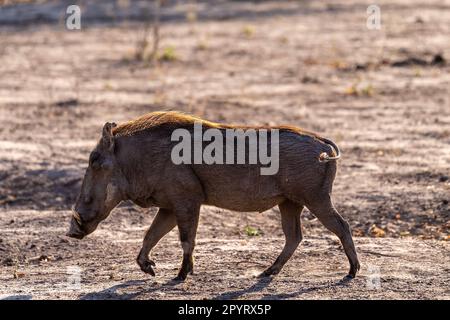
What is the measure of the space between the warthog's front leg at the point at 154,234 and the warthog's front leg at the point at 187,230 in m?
0.21

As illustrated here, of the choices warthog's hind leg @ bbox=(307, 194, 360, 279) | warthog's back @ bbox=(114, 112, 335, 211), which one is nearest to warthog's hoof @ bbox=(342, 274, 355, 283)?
warthog's hind leg @ bbox=(307, 194, 360, 279)

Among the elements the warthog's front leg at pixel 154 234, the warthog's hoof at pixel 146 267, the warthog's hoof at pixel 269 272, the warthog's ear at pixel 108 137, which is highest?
the warthog's ear at pixel 108 137

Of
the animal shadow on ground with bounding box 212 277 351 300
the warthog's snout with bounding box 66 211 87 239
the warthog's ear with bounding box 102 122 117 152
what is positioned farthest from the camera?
the warthog's snout with bounding box 66 211 87 239

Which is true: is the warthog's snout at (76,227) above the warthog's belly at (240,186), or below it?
below

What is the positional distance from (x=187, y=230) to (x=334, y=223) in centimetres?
94

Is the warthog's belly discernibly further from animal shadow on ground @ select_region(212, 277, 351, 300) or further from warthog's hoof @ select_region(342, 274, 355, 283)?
warthog's hoof @ select_region(342, 274, 355, 283)

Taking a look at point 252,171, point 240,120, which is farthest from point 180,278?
point 240,120

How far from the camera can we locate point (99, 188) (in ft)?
24.2

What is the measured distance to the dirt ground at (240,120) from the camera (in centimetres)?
749

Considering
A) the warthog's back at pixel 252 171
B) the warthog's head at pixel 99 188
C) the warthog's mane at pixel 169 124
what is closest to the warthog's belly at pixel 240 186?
the warthog's back at pixel 252 171

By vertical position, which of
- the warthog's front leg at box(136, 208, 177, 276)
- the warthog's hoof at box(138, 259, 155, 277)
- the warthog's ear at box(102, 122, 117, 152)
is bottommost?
the warthog's hoof at box(138, 259, 155, 277)

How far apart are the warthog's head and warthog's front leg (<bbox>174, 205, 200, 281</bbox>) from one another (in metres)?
0.47

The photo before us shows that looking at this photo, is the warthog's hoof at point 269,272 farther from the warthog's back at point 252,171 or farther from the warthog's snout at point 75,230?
the warthog's snout at point 75,230

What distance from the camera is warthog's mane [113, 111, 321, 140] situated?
24.1 ft
